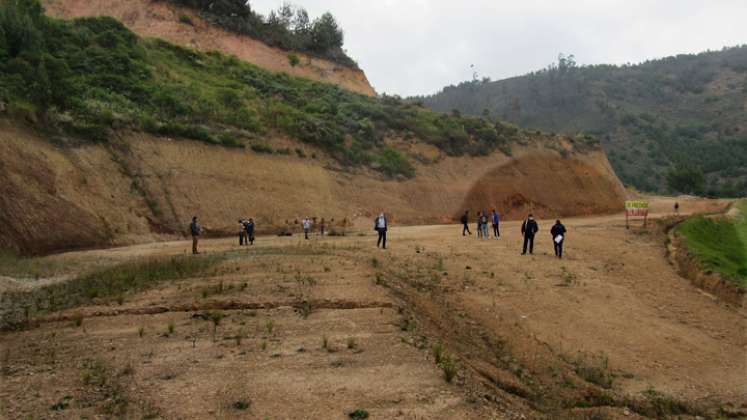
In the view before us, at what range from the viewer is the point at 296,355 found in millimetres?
8906

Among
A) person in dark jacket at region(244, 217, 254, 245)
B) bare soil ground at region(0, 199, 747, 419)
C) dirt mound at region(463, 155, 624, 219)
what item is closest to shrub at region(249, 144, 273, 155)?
person in dark jacket at region(244, 217, 254, 245)

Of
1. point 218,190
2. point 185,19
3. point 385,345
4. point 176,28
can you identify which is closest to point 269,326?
point 385,345

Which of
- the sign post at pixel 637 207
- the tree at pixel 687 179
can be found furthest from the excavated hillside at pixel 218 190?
the tree at pixel 687 179

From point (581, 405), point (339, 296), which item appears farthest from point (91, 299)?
point (581, 405)

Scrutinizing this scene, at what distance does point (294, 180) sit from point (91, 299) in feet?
69.6

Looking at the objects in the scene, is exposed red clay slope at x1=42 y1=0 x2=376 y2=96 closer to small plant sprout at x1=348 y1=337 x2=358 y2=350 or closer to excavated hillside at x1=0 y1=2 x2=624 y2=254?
excavated hillside at x1=0 y1=2 x2=624 y2=254

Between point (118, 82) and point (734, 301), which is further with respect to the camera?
point (118, 82)

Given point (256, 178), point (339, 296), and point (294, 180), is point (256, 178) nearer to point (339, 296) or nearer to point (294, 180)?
point (294, 180)

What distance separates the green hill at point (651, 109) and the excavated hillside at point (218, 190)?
114ft

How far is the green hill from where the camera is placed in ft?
257

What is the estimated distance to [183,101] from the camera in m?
33.6

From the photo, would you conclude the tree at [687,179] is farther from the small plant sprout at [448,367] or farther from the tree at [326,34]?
the small plant sprout at [448,367]

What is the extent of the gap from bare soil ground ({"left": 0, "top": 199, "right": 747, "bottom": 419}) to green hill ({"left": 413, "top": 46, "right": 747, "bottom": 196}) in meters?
59.1

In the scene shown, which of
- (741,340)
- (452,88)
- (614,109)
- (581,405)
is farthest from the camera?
(452,88)
